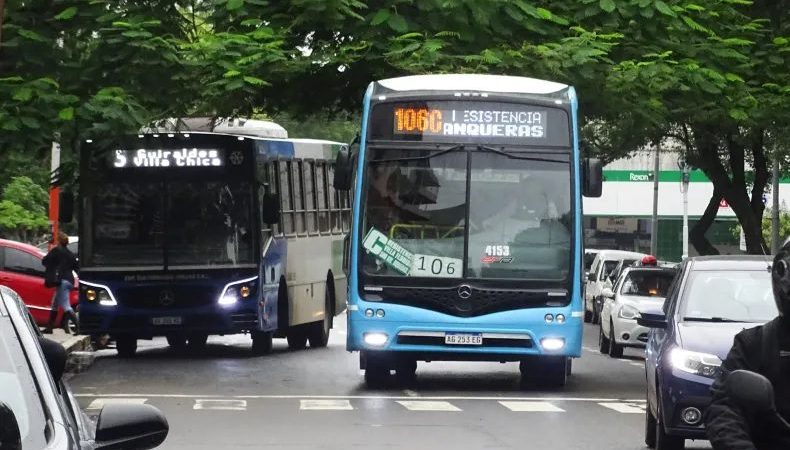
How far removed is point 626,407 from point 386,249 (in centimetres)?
313

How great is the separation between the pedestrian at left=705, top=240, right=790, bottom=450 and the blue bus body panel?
13768mm

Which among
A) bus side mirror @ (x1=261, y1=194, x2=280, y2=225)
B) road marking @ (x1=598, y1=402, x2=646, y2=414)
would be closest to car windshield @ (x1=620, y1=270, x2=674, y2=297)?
bus side mirror @ (x1=261, y1=194, x2=280, y2=225)

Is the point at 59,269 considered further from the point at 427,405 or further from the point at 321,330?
the point at 427,405

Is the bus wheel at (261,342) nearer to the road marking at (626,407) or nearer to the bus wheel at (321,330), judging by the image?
the bus wheel at (321,330)

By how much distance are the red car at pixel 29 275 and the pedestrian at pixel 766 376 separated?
26.9 m

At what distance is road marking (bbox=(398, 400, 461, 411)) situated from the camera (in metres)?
17.9

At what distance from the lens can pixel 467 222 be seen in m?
19.8

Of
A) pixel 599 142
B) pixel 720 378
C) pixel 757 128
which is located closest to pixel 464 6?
pixel 757 128

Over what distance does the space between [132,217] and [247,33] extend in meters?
4.21

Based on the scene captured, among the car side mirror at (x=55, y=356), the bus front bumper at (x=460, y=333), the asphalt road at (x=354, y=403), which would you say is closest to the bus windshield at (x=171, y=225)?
the asphalt road at (x=354, y=403)

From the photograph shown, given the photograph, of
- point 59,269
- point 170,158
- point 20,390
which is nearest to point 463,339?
point 170,158

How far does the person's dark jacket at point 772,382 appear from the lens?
5.46 meters

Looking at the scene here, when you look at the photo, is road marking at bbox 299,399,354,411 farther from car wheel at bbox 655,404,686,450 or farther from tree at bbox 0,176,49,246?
tree at bbox 0,176,49,246

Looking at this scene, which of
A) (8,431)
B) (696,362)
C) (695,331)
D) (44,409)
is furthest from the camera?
(695,331)
